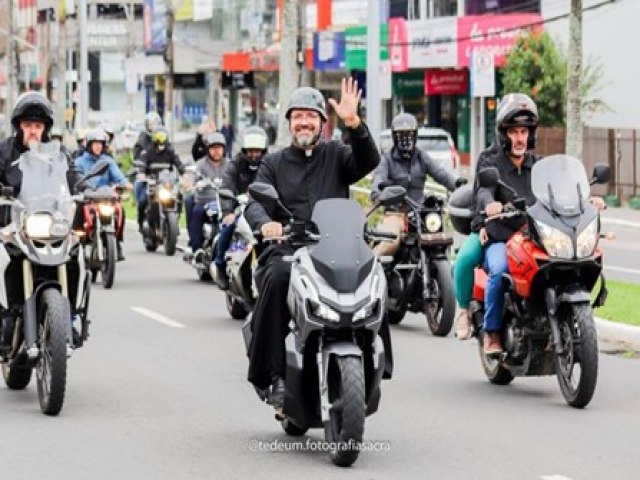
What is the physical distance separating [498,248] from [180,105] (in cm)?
9729

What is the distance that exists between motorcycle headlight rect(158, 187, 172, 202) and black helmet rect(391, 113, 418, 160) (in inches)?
347

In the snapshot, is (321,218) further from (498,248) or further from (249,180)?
(249,180)

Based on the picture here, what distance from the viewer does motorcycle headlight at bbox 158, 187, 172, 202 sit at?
26.5 m

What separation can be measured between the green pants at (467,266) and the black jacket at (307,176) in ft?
8.27

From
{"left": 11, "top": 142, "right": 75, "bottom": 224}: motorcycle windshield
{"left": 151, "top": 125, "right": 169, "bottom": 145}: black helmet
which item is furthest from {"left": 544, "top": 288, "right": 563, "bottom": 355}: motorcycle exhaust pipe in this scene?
{"left": 151, "top": 125, "right": 169, "bottom": 145}: black helmet

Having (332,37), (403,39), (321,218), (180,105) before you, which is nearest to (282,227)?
(321,218)

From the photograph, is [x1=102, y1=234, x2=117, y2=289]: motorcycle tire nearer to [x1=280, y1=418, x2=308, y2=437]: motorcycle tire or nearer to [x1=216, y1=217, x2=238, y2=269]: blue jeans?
[x1=216, y1=217, x2=238, y2=269]: blue jeans

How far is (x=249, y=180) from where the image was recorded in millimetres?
18250

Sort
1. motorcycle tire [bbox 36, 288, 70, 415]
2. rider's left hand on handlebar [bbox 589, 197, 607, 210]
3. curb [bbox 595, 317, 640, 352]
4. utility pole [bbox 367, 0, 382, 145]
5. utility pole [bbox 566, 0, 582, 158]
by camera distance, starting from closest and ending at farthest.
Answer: motorcycle tire [bbox 36, 288, 70, 415]
rider's left hand on handlebar [bbox 589, 197, 607, 210]
curb [bbox 595, 317, 640, 352]
utility pole [bbox 566, 0, 582, 158]
utility pole [bbox 367, 0, 382, 145]

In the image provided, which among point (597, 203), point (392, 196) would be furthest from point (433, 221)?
point (392, 196)

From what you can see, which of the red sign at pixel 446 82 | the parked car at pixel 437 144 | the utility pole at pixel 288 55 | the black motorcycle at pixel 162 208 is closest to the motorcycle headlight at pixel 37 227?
the black motorcycle at pixel 162 208

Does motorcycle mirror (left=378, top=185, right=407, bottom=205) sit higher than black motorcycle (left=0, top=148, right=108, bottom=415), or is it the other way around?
motorcycle mirror (left=378, top=185, right=407, bottom=205)

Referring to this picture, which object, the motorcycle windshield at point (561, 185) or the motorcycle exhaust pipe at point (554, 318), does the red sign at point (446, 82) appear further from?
the motorcycle exhaust pipe at point (554, 318)

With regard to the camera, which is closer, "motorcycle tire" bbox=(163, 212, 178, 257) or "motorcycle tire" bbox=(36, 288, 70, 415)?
"motorcycle tire" bbox=(36, 288, 70, 415)
